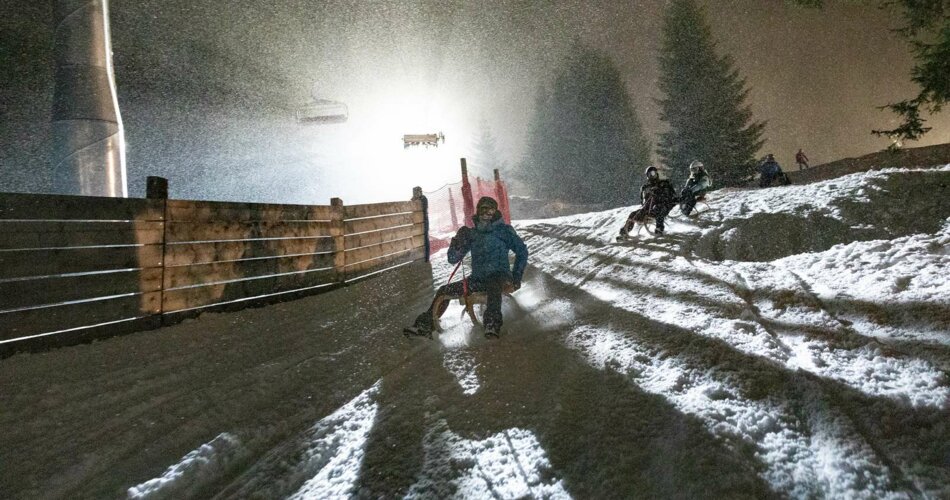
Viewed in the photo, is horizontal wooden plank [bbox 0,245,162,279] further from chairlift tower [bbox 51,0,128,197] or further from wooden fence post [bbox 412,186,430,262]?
chairlift tower [bbox 51,0,128,197]

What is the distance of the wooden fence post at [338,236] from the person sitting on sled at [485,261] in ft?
11.3

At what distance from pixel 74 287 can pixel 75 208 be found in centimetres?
82

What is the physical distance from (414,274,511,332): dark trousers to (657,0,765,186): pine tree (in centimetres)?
2481

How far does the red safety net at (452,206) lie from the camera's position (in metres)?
14.0

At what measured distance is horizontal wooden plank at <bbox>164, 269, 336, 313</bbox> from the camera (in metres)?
4.45

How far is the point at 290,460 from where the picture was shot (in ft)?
6.31

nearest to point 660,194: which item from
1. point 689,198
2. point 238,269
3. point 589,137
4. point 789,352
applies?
point 689,198

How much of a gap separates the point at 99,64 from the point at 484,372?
12.0 metres

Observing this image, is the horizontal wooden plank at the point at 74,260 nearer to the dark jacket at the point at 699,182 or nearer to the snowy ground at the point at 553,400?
the snowy ground at the point at 553,400

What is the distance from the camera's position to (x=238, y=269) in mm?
5133

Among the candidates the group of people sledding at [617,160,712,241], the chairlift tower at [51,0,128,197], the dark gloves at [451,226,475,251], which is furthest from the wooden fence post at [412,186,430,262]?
the chairlift tower at [51,0,128,197]

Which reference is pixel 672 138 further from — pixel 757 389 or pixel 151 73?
pixel 151 73

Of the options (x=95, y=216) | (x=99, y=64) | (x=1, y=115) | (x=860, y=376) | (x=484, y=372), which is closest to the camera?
(x=860, y=376)

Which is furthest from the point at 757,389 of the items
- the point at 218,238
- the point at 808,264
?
the point at 218,238
